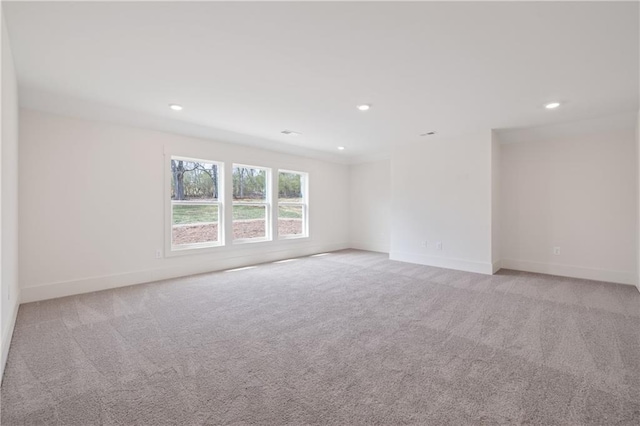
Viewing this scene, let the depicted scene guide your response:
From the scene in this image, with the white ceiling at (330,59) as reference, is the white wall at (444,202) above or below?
below

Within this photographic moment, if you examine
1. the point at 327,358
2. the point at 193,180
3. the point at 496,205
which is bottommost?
the point at 327,358

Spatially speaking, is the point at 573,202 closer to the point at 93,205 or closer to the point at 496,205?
the point at 496,205

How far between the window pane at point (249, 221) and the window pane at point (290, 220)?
41cm

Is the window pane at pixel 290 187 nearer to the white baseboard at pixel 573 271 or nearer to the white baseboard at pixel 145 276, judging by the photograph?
the white baseboard at pixel 145 276

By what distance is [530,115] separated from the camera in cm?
396

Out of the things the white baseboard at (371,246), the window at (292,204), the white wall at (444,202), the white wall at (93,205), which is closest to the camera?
the white wall at (93,205)

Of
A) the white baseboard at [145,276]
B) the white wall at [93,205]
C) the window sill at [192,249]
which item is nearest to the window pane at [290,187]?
the white baseboard at [145,276]

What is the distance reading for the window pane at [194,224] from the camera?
15.3ft

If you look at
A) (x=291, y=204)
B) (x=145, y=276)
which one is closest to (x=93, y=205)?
(x=145, y=276)

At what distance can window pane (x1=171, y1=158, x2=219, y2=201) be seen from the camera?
4.66 metres

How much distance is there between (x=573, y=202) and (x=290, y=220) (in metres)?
5.07

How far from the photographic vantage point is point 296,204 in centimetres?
647

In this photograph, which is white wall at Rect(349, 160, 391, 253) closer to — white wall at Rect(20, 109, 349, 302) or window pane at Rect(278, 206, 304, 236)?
window pane at Rect(278, 206, 304, 236)

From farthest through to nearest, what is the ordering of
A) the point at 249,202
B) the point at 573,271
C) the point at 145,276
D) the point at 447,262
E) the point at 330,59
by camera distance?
the point at 249,202
the point at 447,262
the point at 573,271
the point at 145,276
the point at 330,59
